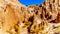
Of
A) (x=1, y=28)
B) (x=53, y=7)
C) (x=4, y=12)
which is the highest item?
(x=53, y=7)

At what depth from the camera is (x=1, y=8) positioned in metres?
14.5

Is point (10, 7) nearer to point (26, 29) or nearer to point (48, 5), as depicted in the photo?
point (26, 29)

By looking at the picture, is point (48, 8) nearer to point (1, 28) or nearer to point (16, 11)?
point (16, 11)

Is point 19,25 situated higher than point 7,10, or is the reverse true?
point 7,10

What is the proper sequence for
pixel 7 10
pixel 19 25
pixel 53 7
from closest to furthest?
pixel 7 10 < pixel 19 25 < pixel 53 7

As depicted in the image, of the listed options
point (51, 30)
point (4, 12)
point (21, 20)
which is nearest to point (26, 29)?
point (21, 20)

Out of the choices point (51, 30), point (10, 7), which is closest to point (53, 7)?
point (51, 30)

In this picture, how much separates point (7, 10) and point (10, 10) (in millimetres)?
612

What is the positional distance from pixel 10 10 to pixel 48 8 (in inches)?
1044

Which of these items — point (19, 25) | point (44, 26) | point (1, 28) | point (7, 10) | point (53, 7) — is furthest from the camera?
point (53, 7)

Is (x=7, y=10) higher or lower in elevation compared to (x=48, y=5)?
lower

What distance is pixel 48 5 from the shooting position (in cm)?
4322

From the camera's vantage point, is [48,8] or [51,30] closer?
[51,30]

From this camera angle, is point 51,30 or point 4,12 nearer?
point 4,12
